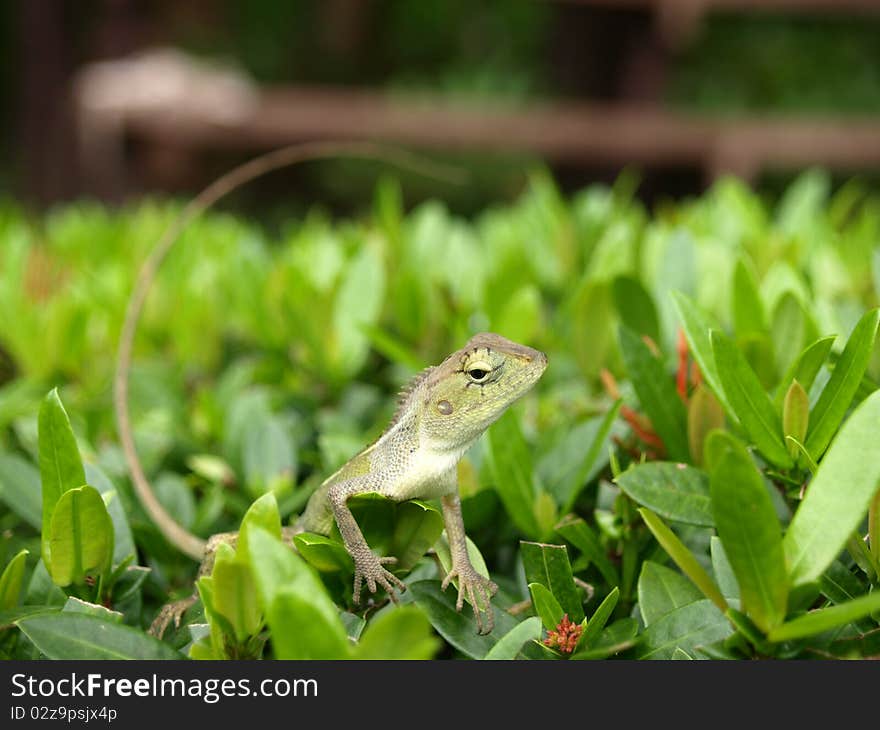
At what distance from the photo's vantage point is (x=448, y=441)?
1659 mm

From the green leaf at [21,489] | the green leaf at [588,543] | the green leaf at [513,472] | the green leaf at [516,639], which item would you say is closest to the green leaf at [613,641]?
the green leaf at [516,639]

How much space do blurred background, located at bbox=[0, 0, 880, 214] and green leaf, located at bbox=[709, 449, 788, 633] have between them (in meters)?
7.44

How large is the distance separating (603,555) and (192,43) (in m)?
13.4

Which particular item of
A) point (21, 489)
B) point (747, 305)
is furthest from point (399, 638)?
point (747, 305)

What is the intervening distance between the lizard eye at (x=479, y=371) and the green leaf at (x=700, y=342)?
1.13 ft

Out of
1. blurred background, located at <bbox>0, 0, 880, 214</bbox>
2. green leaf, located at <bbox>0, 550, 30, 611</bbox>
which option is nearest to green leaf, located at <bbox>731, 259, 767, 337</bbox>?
green leaf, located at <bbox>0, 550, 30, 611</bbox>

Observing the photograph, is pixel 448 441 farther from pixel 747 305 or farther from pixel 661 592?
pixel 747 305

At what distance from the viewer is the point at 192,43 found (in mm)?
13688

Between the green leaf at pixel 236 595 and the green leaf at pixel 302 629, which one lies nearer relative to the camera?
the green leaf at pixel 302 629

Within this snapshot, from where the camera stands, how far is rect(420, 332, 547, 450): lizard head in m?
1.63

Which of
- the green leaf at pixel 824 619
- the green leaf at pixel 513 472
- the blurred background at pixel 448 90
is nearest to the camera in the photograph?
the green leaf at pixel 824 619

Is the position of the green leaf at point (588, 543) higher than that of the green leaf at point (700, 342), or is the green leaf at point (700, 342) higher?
the green leaf at point (700, 342)

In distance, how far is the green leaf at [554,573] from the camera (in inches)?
59.4

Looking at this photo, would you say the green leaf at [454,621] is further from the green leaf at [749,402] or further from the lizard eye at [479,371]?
the green leaf at [749,402]
